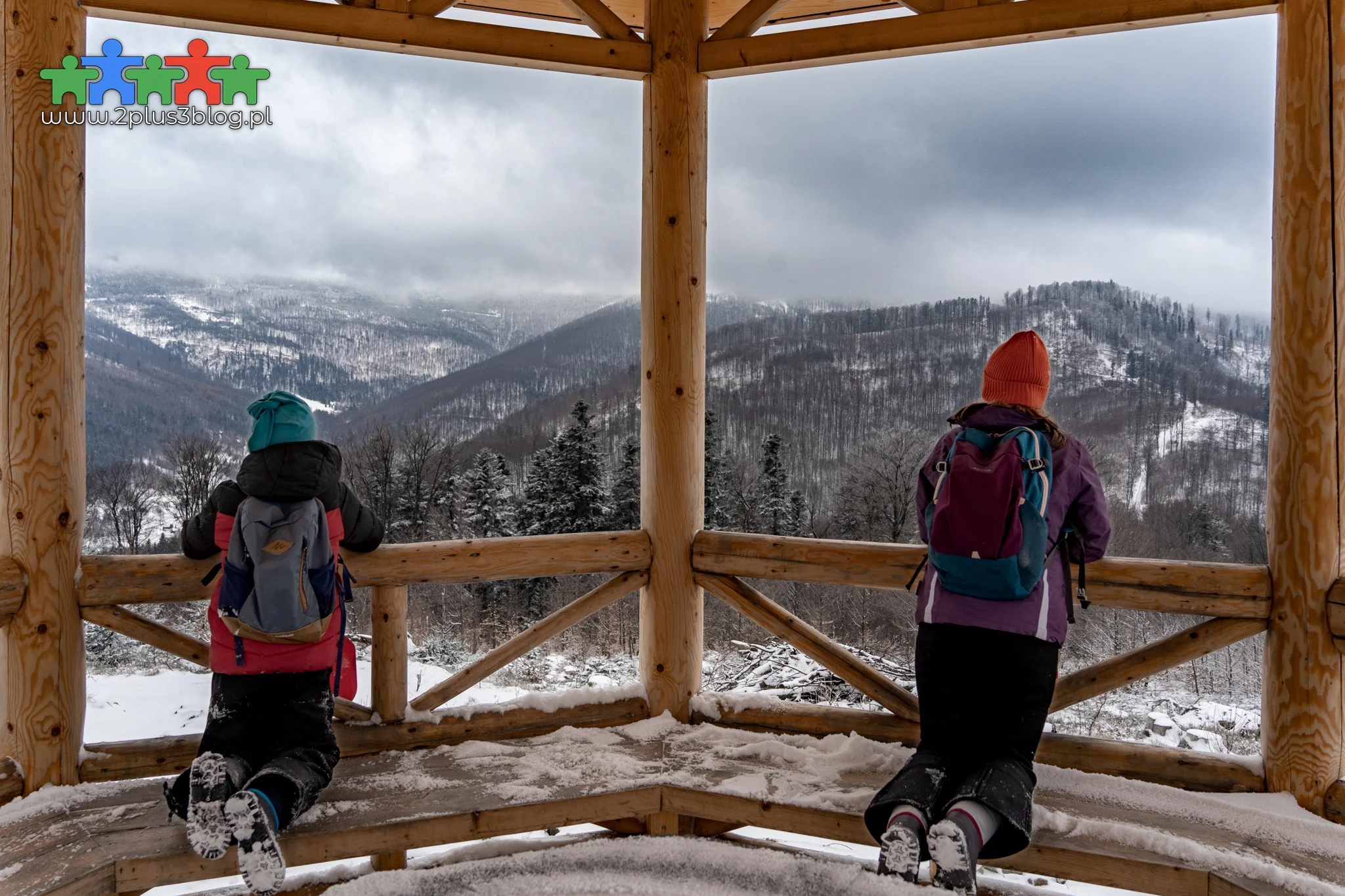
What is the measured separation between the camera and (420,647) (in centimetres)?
513

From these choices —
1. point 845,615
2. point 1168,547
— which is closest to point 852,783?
point 1168,547

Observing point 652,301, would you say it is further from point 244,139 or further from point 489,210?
point 489,210

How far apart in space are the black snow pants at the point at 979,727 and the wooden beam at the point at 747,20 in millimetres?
2395

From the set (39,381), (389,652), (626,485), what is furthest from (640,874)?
(626,485)

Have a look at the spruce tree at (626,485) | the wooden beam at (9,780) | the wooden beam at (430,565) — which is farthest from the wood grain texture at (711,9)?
the wooden beam at (9,780)

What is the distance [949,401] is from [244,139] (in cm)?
383

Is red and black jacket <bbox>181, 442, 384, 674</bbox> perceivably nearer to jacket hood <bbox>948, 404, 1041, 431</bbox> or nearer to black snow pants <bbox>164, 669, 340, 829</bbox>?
black snow pants <bbox>164, 669, 340, 829</bbox>

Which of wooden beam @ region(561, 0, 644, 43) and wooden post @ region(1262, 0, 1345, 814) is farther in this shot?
A: wooden beam @ region(561, 0, 644, 43)

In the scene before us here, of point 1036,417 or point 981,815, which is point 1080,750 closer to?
point 981,815

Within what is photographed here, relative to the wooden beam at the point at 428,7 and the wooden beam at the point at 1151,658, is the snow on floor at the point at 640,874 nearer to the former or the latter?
the wooden beam at the point at 1151,658

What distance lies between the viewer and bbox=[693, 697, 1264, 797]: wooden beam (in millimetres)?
2521

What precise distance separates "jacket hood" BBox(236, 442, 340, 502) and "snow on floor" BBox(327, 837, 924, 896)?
1104 millimetres

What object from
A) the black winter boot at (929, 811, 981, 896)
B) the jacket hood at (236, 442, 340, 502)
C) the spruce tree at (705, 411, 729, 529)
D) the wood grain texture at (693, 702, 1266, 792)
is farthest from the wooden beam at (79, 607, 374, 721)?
the spruce tree at (705, 411, 729, 529)

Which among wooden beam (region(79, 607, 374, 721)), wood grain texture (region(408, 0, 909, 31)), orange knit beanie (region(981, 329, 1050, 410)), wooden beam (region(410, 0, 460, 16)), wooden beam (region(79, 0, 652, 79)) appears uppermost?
wood grain texture (region(408, 0, 909, 31))
